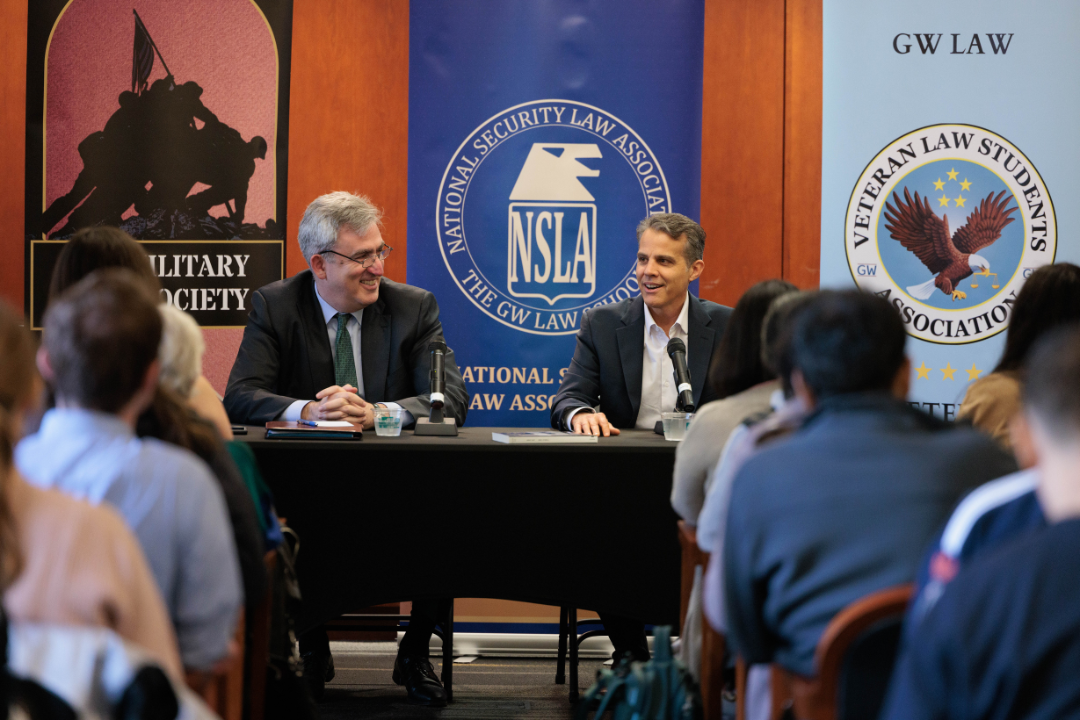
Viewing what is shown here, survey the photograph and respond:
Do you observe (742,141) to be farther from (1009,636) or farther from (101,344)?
(1009,636)

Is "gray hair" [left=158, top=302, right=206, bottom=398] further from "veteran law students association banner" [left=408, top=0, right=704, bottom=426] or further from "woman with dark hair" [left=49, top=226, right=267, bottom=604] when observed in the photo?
"veteran law students association banner" [left=408, top=0, right=704, bottom=426]

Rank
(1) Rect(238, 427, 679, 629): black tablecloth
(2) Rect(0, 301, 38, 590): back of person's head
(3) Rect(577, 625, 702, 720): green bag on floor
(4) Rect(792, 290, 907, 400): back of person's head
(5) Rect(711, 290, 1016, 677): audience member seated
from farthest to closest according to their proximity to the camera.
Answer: (1) Rect(238, 427, 679, 629): black tablecloth, (3) Rect(577, 625, 702, 720): green bag on floor, (4) Rect(792, 290, 907, 400): back of person's head, (5) Rect(711, 290, 1016, 677): audience member seated, (2) Rect(0, 301, 38, 590): back of person's head

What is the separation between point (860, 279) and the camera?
4105 millimetres

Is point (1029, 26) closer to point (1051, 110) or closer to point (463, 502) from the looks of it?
point (1051, 110)

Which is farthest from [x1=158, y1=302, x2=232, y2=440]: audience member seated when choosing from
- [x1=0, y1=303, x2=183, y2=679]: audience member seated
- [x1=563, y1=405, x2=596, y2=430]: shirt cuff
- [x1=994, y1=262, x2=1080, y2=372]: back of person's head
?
[x1=994, y1=262, x2=1080, y2=372]: back of person's head

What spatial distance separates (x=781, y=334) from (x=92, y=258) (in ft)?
5.08

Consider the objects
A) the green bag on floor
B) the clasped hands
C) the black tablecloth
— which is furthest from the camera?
the clasped hands

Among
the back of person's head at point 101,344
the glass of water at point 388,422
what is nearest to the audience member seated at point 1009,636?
the back of person's head at point 101,344

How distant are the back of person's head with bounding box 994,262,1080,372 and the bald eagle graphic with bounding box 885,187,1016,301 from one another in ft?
5.57

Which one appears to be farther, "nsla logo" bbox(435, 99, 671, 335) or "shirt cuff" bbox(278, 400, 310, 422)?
"nsla logo" bbox(435, 99, 671, 335)

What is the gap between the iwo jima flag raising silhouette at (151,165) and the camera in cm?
Answer: 411

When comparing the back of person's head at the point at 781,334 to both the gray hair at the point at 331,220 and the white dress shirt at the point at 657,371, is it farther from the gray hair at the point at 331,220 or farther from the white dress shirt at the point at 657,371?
the gray hair at the point at 331,220

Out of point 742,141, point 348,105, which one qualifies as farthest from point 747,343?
point 348,105

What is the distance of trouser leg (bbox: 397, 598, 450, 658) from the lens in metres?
3.24
